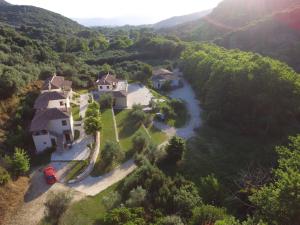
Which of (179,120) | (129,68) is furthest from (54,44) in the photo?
(179,120)

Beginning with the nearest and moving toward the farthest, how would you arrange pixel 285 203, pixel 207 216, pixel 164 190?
1. pixel 285 203
2. pixel 207 216
3. pixel 164 190

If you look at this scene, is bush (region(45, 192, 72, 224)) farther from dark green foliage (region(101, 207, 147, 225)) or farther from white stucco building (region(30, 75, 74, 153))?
white stucco building (region(30, 75, 74, 153))

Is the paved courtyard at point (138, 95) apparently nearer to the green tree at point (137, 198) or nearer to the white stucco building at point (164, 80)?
the white stucco building at point (164, 80)

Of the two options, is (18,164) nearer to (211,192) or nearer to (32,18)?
(211,192)

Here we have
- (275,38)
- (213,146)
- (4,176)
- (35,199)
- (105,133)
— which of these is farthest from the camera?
(275,38)

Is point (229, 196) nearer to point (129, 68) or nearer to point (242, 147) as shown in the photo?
point (242, 147)

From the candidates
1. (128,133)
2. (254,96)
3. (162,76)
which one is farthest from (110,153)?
(162,76)
